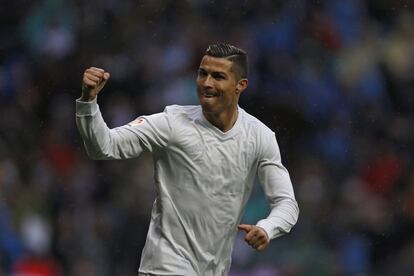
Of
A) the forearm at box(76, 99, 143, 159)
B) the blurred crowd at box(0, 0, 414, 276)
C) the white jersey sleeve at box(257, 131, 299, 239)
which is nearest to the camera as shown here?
the forearm at box(76, 99, 143, 159)

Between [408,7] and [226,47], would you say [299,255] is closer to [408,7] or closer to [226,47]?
[408,7]

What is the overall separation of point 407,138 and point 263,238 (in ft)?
21.1

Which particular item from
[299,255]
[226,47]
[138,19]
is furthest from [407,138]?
[226,47]

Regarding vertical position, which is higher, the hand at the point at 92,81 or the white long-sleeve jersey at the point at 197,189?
the hand at the point at 92,81

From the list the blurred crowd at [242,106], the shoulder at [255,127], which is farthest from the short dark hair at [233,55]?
the blurred crowd at [242,106]

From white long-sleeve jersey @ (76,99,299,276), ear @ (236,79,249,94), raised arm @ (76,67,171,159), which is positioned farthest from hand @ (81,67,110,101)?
ear @ (236,79,249,94)

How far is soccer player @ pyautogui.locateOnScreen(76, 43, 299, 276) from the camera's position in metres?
6.40

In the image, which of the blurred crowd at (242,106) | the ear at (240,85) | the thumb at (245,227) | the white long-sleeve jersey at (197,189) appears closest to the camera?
the thumb at (245,227)

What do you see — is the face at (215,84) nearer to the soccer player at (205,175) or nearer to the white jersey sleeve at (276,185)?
the soccer player at (205,175)

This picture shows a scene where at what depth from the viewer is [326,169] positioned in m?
11.8

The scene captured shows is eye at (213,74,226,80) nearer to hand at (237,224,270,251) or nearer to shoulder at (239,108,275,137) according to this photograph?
shoulder at (239,108,275,137)

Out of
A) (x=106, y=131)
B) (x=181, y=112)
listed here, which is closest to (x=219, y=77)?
(x=181, y=112)

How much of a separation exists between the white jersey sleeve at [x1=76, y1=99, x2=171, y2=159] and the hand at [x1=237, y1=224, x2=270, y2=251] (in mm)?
682

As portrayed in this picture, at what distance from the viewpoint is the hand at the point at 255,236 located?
6004 millimetres
